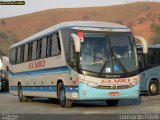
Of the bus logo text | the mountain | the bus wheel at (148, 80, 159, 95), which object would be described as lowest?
the bus wheel at (148, 80, 159, 95)

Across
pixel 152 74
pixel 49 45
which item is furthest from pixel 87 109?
pixel 152 74

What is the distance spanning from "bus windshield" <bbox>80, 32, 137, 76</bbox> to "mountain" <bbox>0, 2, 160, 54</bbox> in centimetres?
7273

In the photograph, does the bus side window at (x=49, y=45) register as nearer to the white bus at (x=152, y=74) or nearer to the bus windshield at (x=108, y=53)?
the bus windshield at (x=108, y=53)

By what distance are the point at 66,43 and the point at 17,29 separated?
319 ft

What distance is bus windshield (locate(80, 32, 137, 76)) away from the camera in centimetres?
1752

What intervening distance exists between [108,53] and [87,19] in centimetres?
9546

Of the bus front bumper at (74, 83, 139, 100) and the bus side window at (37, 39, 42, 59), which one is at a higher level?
the bus side window at (37, 39, 42, 59)

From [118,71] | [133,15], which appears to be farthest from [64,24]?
[133,15]

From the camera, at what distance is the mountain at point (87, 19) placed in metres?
98.3

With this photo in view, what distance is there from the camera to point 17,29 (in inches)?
4496

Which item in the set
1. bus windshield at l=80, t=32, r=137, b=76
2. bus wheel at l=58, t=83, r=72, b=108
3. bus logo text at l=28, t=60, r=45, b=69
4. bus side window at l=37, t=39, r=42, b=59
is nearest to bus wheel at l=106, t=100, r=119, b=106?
bus wheel at l=58, t=83, r=72, b=108

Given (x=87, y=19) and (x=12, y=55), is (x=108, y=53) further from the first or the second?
(x=87, y=19)

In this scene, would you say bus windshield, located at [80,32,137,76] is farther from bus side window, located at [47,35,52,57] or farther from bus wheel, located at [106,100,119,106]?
bus side window, located at [47,35,52,57]

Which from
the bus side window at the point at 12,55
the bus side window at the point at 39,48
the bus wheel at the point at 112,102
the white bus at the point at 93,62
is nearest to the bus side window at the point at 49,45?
the white bus at the point at 93,62
